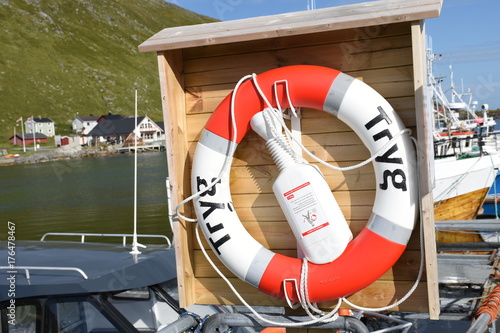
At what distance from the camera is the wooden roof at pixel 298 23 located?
8.59 ft

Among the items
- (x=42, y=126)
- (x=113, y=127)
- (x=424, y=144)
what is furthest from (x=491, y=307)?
(x=42, y=126)

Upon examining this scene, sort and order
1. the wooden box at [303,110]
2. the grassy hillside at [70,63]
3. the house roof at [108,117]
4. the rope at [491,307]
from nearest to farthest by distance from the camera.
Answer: the wooden box at [303,110], the rope at [491,307], the house roof at [108,117], the grassy hillside at [70,63]

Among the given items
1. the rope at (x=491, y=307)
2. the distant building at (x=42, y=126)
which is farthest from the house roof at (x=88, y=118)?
the rope at (x=491, y=307)

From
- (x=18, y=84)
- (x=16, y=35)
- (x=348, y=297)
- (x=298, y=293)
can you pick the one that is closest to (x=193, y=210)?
(x=298, y=293)

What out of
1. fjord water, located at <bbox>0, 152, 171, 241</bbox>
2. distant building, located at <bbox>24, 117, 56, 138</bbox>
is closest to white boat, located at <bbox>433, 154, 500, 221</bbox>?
fjord water, located at <bbox>0, 152, 171, 241</bbox>

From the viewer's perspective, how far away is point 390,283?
9.63 feet

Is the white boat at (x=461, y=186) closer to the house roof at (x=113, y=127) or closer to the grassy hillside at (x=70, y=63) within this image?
the house roof at (x=113, y=127)

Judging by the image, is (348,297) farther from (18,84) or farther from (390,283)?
(18,84)

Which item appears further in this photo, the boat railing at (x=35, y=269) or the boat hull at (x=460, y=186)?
the boat hull at (x=460, y=186)

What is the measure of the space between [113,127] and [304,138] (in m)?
82.9

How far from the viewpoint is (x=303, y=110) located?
119 inches

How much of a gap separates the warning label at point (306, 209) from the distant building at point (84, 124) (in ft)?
287

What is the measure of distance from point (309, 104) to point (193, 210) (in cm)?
91

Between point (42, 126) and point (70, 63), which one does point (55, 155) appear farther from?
point (70, 63)
